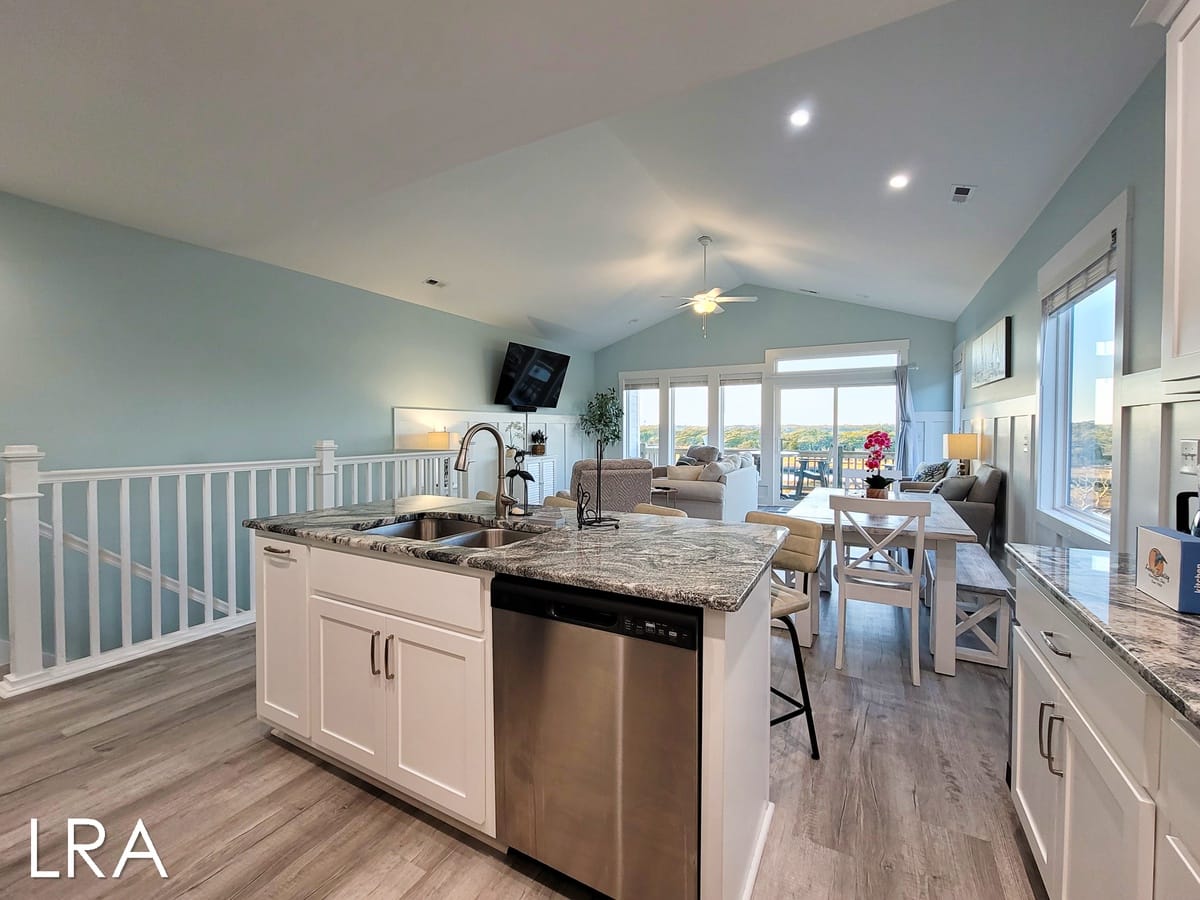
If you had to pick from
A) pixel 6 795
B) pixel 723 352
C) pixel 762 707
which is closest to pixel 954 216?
pixel 762 707

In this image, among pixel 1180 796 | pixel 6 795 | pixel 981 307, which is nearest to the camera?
pixel 1180 796

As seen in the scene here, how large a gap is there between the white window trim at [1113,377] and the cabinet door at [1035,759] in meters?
1.14

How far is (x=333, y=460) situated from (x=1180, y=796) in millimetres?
4310

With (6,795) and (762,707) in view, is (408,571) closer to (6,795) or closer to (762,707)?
(762,707)

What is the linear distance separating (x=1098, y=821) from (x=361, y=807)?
2.03 meters

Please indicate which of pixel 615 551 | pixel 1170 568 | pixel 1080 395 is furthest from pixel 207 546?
pixel 1080 395

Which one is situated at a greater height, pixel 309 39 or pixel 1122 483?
pixel 309 39

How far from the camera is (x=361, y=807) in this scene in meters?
1.77

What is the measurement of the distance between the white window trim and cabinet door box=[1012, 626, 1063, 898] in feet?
3.74

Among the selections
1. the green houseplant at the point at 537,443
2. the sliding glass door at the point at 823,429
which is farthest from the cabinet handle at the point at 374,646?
the sliding glass door at the point at 823,429

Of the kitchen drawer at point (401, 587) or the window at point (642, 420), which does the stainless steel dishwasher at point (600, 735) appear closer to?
the kitchen drawer at point (401, 587)

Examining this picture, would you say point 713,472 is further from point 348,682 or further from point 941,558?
point 348,682

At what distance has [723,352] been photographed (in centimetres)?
858

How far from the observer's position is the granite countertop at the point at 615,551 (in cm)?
121
